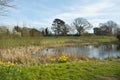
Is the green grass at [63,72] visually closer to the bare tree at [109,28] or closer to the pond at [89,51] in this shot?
the pond at [89,51]

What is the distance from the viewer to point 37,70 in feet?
26.9

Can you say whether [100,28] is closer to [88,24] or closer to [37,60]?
[88,24]

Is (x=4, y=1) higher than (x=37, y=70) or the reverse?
higher

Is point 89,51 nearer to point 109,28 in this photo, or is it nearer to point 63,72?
point 63,72

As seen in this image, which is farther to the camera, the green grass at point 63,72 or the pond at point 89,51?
the pond at point 89,51

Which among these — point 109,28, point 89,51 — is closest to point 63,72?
point 89,51

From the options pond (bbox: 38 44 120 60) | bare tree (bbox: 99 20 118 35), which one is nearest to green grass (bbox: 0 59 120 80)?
pond (bbox: 38 44 120 60)

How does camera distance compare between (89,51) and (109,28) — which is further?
(109,28)

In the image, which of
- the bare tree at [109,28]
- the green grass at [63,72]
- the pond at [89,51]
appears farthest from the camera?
the bare tree at [109,28]

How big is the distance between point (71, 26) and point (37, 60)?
184 feet

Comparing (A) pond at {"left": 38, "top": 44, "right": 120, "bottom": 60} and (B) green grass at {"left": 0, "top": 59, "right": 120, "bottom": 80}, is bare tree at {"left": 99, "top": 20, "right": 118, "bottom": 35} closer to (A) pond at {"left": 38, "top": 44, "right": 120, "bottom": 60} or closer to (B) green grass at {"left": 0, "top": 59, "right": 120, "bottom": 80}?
(A) pond at {"left": 38, "top": 44, "right": 120, "bottom": 60}

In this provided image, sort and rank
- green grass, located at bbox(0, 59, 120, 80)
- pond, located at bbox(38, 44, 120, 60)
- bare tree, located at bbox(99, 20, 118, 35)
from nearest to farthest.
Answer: green grass, located at bbox(0, 59, 120, 80) < pond, located at bbox(38, 44, 120, 60) < bare tree, located at bbox(99, 20, 118, 35)

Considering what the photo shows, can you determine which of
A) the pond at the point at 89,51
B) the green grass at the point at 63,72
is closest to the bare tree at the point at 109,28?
the pond at the point at 89,51

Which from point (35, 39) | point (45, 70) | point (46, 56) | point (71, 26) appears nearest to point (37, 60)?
point (46, 56)
